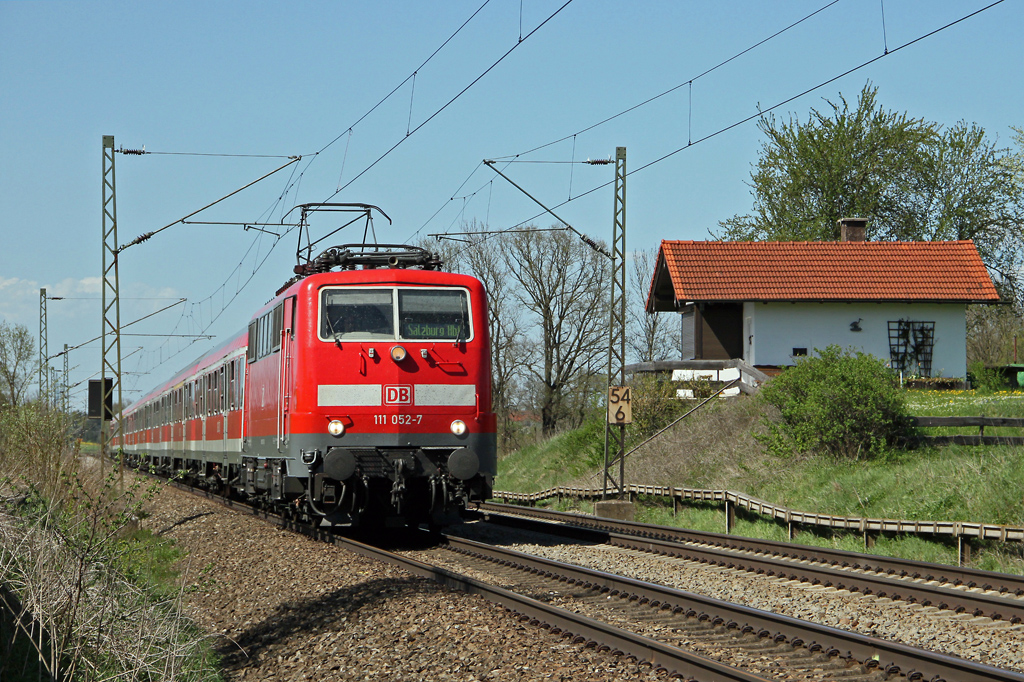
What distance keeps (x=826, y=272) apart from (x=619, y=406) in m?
16.1

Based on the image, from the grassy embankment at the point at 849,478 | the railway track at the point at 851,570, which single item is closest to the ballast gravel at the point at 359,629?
the railway track at the point at 851,570

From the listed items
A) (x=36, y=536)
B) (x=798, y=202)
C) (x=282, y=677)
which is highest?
(x=798, y=202)

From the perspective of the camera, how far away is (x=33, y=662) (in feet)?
23.4

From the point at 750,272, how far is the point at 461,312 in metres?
21.0

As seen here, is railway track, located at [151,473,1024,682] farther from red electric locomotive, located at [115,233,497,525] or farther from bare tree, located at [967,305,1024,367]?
bare tree, located at [967,305,1024,367]

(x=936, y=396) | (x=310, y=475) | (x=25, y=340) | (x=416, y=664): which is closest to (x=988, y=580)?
(x=416, y=664)

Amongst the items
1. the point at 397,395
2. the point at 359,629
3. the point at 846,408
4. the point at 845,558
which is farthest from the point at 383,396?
the point at 846,408

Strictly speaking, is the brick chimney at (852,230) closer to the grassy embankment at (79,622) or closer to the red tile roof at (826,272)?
the red tile roof at (826,272)

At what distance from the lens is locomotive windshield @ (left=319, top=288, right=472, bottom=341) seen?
13.4m

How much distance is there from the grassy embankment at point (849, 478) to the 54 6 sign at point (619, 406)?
6.84 ft

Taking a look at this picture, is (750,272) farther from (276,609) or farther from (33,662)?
(33,662)

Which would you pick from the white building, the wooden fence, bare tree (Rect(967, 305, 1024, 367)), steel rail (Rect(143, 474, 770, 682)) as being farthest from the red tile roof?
steel rail (Rect(143, 474, 770, 682))

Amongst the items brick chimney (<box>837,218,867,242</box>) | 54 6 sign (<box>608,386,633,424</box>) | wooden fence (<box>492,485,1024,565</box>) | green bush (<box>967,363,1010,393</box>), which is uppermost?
brick chimney (<box>837,218,867,242</box>)

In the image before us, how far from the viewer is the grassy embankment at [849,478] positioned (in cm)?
1359
